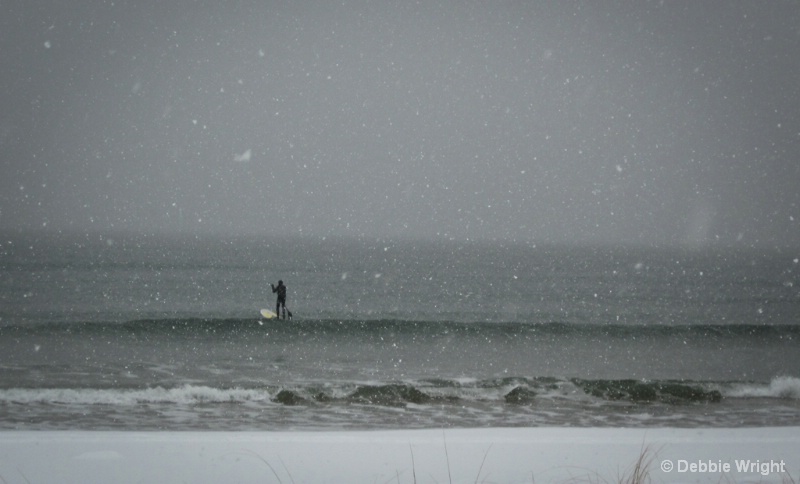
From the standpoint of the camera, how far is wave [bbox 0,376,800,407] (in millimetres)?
13414

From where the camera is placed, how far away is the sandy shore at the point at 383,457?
21.0 ft

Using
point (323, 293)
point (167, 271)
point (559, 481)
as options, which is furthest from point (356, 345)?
point (167, 271)

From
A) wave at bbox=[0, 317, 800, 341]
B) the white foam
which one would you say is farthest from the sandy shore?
wave at bbox=[0, 317, 800, 341]

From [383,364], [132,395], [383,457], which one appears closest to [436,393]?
[383,364]

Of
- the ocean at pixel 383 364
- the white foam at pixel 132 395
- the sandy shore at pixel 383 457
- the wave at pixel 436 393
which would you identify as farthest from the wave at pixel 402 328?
the sandy shore at pixel 383 457

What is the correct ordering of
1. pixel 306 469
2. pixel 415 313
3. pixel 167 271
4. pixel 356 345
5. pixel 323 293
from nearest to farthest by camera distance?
pixel 306 469
pixel 356 345
pixel 415 313
pixel 323 293
pixel 167 271

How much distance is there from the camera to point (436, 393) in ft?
48.9

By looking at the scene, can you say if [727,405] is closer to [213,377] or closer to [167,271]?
[213,377]

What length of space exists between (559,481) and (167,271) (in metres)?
63.2

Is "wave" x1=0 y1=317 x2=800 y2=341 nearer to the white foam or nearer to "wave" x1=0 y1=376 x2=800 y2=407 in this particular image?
"wave" x1=0 y1=376 x2=800 y2=407

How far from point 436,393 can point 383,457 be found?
25.3 ft

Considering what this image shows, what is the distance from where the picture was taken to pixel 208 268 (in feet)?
229

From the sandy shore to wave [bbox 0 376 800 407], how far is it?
513 cm

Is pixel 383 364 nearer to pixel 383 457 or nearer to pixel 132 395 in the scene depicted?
pixel 132 395
